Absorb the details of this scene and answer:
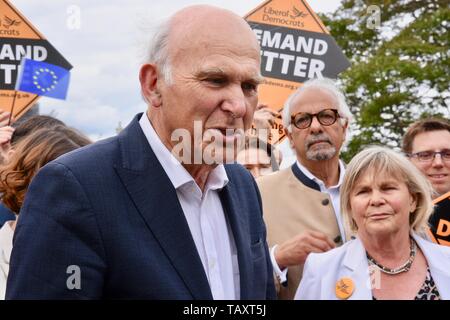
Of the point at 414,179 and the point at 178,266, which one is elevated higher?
the point at 414,179

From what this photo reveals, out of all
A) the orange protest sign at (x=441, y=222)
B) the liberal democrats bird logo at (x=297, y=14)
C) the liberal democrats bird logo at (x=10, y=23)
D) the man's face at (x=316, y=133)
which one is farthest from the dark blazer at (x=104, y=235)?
the liberal democrats bird logo at (x=10, y=23)

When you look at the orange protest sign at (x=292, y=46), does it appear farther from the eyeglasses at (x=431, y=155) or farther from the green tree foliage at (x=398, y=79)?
the green tree foliage at (x=398, y=79)

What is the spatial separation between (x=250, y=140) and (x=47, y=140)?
141cm

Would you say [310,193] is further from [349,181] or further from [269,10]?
[269,10]

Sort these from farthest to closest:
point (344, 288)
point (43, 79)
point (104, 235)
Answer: point (43, 79) → point (344, 288) → point (104, 235)

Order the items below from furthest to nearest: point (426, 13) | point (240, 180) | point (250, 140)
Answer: point (426, 13), point (250, 140), point (240, 180)

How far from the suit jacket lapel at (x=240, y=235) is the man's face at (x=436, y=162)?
8.07 ft

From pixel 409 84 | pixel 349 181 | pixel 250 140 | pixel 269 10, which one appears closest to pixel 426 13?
pixel 409 84

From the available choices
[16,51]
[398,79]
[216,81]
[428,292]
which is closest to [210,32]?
[216,81]

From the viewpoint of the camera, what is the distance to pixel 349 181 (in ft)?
10.8

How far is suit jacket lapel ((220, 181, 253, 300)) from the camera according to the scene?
2025 mm

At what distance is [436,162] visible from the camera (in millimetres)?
4355

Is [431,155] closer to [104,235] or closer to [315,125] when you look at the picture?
[315,125]

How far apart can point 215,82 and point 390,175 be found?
5.22ft
